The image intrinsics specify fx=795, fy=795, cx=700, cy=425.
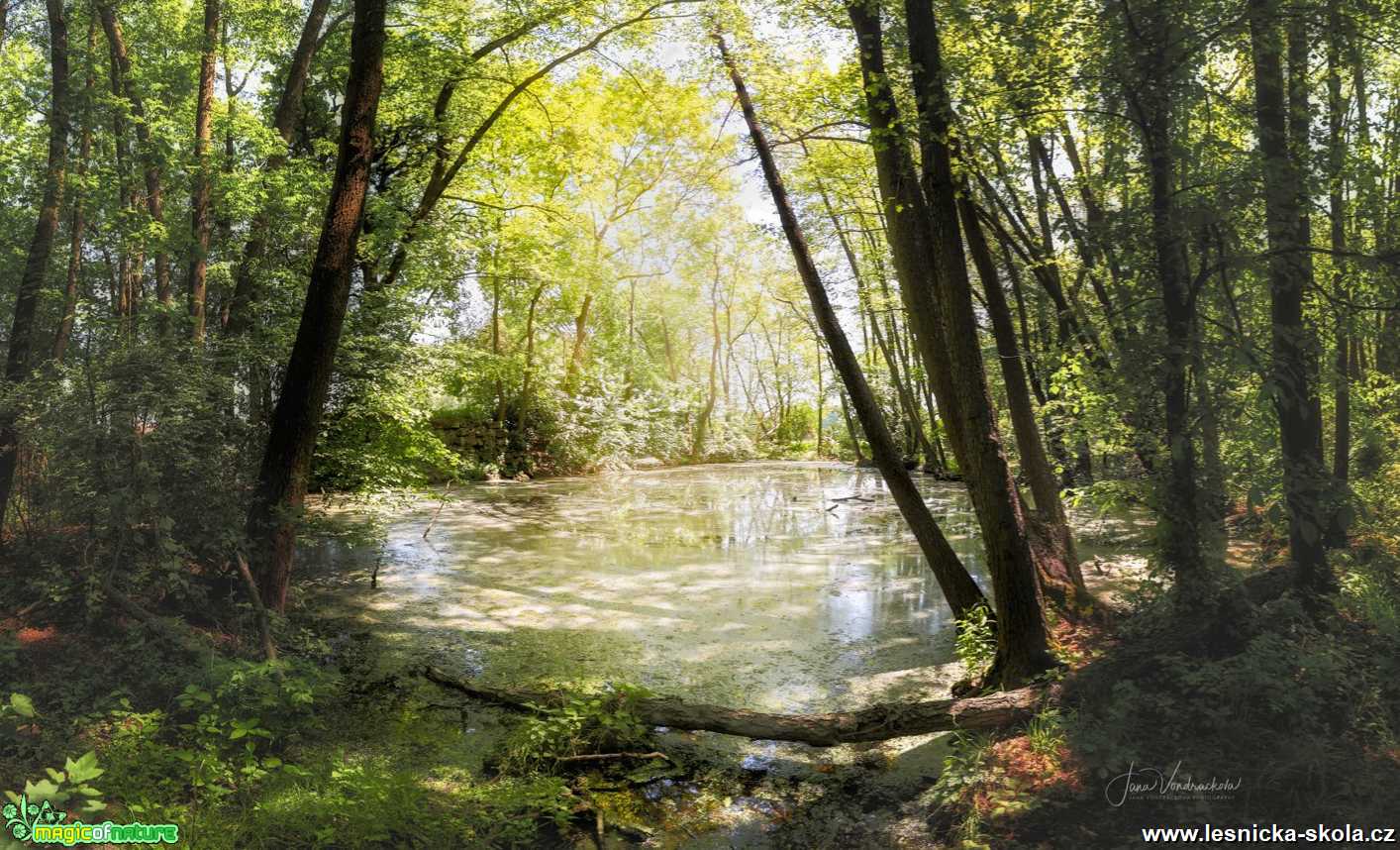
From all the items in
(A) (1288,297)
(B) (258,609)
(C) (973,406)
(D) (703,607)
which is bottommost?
(D) (703,607)

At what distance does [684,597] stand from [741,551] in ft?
9.21

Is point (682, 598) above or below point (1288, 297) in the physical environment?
below

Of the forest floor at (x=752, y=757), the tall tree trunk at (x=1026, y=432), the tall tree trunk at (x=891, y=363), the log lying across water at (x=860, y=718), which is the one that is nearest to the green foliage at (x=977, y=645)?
the forest floor at (x=752, y=757)

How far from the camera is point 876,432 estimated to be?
224 inches

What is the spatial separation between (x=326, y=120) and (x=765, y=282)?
2073 cm

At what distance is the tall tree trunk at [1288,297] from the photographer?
379 centimetres

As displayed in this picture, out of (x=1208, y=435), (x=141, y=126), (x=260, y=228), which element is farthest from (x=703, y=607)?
(x=141, y=126)

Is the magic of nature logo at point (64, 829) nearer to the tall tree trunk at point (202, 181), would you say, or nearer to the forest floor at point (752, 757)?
the forest floor at point (752, 757)

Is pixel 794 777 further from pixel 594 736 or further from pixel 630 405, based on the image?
pixel 630 405

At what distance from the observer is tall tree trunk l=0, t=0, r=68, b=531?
618 centimetres

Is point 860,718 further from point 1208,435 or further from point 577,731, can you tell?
point 1208,435

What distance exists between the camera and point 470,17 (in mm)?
9656

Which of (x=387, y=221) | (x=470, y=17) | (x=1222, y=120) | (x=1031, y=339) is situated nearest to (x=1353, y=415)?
(x=1222, y=120)

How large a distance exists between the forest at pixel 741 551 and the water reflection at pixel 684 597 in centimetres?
8
